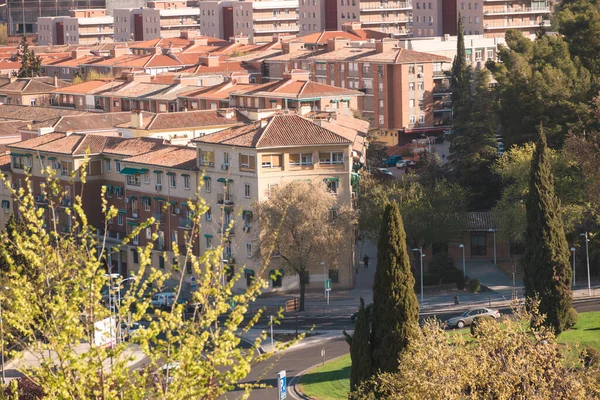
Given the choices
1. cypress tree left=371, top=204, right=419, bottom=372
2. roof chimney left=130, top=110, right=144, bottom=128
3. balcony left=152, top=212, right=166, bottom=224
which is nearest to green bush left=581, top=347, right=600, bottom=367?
cypress tree left=371, top=204, right=419, bottom=372

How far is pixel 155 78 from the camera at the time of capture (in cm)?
11112

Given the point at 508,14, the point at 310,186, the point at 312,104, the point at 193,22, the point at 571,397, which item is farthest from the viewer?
the point at 193,22

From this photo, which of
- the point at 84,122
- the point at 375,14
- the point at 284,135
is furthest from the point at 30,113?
the point at 375,14

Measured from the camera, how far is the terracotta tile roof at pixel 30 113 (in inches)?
3729

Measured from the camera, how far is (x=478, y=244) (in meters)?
63.4

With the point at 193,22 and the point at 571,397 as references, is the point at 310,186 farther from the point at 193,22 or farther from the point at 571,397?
the point at 193,22

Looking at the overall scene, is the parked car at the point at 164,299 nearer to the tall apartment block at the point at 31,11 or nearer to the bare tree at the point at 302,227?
the bare tree at the point at 302,227

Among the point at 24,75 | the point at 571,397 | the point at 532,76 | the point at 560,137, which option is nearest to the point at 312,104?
the point at 532,76

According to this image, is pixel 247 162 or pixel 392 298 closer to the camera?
pixel 392 298

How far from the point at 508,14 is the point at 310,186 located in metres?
80.0

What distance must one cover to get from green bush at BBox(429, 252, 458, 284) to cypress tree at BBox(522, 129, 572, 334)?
12.9 meters

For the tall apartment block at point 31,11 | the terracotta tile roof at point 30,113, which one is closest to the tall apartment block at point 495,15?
the terracotta tile roof at point 30,113

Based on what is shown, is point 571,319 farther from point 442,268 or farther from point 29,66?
point 29,66

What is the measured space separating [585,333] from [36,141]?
37416 millimetres
